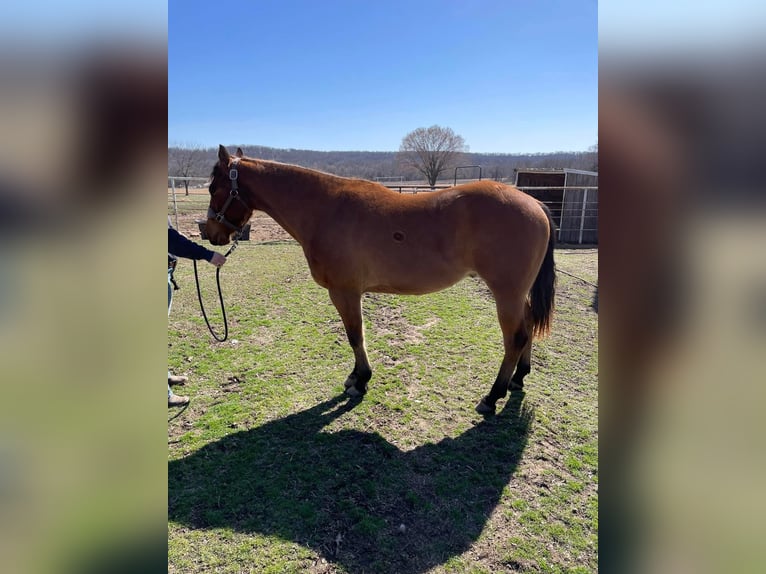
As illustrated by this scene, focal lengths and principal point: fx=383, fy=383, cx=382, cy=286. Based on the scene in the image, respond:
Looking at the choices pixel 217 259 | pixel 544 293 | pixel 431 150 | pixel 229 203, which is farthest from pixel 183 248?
pixel 431 150

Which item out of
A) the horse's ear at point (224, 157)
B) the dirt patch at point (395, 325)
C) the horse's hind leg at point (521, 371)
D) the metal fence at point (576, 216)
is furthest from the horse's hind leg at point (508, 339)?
the metal fence at point (576, 216)

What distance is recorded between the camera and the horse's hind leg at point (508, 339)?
3.16 m

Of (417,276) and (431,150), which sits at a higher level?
(431,150)

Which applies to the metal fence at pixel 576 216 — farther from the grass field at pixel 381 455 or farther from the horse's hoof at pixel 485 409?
the horse's hoof at pixel 485 409

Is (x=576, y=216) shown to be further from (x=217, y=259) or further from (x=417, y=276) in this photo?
(x=217, y=259)

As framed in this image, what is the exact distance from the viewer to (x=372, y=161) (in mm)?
109750

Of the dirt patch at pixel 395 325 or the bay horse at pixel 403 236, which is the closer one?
the bay horse at pixel 403 236

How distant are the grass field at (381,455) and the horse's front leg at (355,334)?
140 millimetres

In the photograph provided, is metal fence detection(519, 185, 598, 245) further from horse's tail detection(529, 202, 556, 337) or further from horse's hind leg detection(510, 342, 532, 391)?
horse's hind leg detection(510, 342, 532, 391)

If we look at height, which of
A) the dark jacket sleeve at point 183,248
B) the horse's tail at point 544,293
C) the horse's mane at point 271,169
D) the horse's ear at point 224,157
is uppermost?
the horse's ear at point 224,157

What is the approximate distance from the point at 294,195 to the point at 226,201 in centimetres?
62

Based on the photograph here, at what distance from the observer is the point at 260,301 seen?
610 cm
